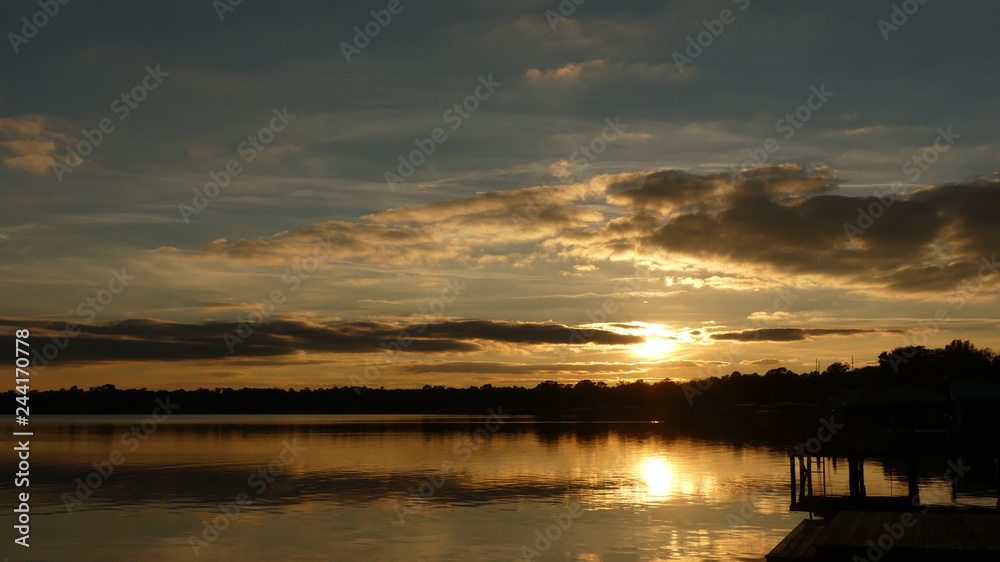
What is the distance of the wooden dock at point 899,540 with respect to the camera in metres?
24.3

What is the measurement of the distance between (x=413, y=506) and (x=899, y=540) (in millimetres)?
30131

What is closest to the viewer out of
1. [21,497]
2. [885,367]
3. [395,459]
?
[21,497]

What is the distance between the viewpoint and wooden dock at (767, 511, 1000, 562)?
24.3 metres

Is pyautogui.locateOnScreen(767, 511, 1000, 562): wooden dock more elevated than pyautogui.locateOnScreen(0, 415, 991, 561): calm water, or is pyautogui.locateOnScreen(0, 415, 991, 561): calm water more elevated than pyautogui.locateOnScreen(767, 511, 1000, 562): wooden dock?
pyautogui.locateOnScreen(767, 511, 1000, 562): wooden dock

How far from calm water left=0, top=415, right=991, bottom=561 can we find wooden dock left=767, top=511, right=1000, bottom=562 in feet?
24.8

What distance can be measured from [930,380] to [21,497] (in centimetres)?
13020

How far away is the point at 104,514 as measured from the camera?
46.2 metres

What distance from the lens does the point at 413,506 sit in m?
49.8

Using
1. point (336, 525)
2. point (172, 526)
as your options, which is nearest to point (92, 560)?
point (172, 526)

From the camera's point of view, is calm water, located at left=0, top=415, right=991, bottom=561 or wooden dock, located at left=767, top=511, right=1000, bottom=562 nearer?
wooden dock, located at left=767, top=511, right=1000, bottom=562

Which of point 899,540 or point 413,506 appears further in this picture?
point 413,506

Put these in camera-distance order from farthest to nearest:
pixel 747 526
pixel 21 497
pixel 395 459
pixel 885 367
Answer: pixel 885 367 < pixel 395 459 < pixel 21 497 < pixel 747 526

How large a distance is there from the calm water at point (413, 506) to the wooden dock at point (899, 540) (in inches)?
298

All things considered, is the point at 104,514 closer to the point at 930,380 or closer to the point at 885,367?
the point at 930,380
